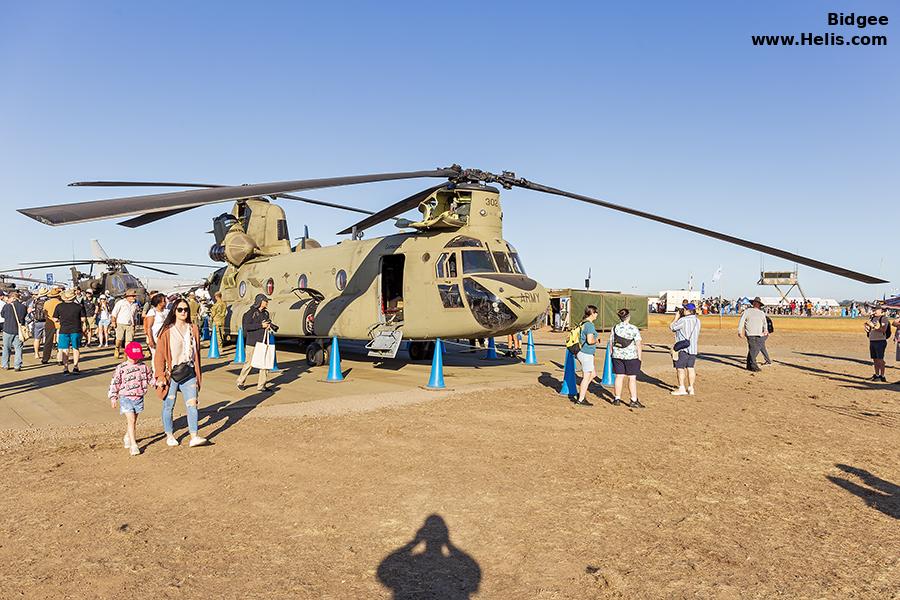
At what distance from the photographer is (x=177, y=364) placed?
6.75m

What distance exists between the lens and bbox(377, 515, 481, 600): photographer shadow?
143 inches

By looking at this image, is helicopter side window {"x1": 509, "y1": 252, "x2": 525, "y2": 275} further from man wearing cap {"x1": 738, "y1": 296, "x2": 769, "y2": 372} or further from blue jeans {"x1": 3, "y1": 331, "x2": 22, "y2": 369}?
blue jeans {"x1": 3, "y1": 331, "x2": 22, "y2": 369}

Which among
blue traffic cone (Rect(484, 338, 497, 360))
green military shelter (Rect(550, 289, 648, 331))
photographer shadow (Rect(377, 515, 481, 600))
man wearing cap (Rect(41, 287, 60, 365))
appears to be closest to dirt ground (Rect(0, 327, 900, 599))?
photographer shadow (Rect(377, 515, 481, 600))

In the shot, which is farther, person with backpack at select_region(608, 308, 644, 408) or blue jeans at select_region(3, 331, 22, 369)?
blue jeans at select_region(3, 331, 22, 369)

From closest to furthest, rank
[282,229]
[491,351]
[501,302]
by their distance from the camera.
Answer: [501,302], [491,351], [282,229]

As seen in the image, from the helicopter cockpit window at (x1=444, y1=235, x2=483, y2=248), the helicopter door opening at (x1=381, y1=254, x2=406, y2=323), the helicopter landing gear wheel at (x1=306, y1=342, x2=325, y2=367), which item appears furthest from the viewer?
the helicopter landing gear wheel at (x1=306, y1=342, x2=325, y2=367)

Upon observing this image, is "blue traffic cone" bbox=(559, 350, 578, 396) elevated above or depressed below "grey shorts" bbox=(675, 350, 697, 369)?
below

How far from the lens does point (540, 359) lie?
17.0 metres

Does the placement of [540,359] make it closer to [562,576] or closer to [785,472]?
[785,472]

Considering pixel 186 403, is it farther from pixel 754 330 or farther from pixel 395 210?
pixel 754 330

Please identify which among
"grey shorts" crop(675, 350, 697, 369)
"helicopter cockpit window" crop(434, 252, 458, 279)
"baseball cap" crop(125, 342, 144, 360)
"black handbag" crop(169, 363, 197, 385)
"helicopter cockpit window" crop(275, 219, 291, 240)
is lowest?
"grey shorts" crop(675, 350, 697, 369)

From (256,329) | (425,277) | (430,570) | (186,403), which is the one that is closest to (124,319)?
(256,329)

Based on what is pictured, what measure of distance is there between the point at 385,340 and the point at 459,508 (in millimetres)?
7808

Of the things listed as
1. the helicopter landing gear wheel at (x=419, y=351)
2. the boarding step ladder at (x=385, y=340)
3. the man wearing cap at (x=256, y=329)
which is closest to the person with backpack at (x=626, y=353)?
the boarding step ladder at (x=385, y=340)
